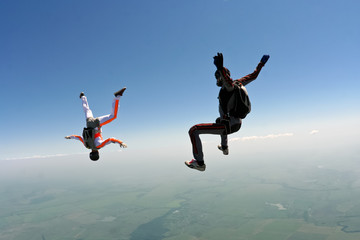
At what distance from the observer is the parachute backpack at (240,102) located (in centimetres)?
359

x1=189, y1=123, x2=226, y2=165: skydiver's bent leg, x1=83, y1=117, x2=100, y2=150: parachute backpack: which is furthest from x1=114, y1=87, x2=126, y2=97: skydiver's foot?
x1=189, y1=123, x2=226, y2=165: skydiver's bent leg

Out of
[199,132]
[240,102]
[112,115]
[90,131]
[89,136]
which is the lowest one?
[199,132]

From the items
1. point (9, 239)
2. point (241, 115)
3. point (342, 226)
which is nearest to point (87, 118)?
point (241, 115)

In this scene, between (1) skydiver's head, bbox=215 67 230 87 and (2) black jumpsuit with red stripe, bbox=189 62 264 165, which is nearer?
(1) skydiver's head, bbox=215 67 230 87

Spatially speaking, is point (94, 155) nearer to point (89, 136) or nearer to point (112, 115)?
point (89, 136)

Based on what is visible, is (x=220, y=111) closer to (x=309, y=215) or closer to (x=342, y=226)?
(x=342, y=226)

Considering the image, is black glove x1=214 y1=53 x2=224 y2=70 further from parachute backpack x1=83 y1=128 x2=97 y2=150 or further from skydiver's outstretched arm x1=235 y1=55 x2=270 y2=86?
parachute backpack x1=83 y1=128 x2=97 y2=150

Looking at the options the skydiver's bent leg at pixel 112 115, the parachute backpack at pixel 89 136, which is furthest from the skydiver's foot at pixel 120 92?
the parachute backpack at pixel 89 136

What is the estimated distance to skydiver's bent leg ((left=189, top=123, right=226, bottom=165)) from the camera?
3.58 m

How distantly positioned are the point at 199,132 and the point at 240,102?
3.03 feet

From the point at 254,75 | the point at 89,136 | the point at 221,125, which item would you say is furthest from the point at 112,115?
the point at 254,75

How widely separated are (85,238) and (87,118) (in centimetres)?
21969

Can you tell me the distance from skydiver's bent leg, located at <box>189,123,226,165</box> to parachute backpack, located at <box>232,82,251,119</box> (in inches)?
15.4

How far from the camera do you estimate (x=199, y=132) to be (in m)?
3.67
